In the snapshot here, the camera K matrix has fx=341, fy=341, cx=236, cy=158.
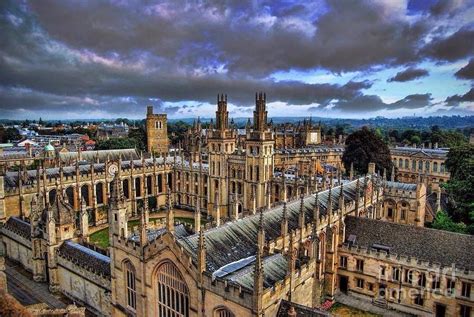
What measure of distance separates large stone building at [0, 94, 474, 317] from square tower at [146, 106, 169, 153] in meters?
46.2

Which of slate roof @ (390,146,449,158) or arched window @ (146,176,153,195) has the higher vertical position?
slate roof @ (390,146,449,158)

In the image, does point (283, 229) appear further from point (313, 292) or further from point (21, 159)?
point (21, 159)

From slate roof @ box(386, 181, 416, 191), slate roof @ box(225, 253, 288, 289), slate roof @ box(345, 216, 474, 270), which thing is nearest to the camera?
slate roof @ box(225, 253, 288, 289)

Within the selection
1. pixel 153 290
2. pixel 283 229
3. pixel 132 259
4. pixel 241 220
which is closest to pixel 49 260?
pixel 132 259

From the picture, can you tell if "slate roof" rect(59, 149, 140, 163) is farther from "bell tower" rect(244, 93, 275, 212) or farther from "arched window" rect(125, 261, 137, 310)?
"arched window" rect(125, 261, 137, 310)

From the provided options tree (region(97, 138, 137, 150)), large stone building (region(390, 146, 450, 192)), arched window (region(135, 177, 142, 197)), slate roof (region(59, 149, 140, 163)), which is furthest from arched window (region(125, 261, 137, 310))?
tree (region(97, 138, 137, 150))

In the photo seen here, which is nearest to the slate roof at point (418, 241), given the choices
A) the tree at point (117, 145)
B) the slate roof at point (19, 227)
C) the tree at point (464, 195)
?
the tree at point (464, 195)

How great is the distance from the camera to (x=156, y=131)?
104 metres

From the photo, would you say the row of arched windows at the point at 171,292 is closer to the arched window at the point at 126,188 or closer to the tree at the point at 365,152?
the arched window at the point at 126,188

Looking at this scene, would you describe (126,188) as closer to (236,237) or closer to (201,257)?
(236,237)

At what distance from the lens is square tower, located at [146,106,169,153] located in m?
101

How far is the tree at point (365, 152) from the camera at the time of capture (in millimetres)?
67125

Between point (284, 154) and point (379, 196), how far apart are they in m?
36.3

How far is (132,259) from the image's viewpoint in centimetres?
2575
